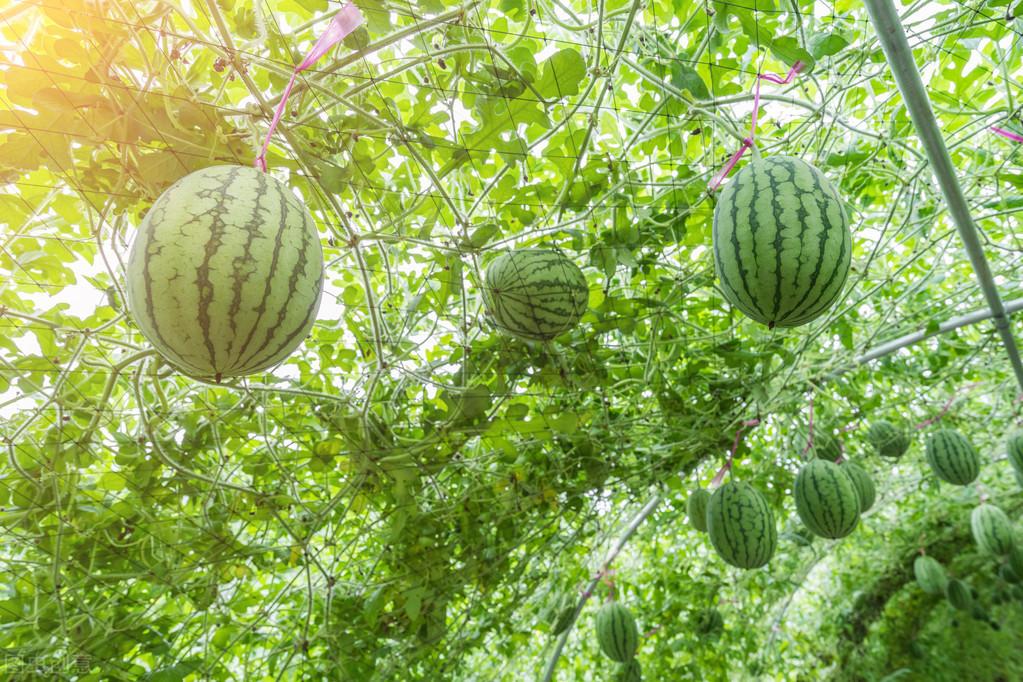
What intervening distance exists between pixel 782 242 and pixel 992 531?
4.83 meters

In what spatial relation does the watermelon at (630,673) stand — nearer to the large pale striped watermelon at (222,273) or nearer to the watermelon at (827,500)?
the watermelon at (827,500)

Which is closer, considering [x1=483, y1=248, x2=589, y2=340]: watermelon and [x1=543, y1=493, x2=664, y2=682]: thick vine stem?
[x1=483, y1=248, x2=589, y2=340]: watermelon

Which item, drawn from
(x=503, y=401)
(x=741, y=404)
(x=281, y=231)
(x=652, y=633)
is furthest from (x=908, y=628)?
(x=281, y=231)

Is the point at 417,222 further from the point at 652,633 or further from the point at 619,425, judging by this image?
the point at 652,633

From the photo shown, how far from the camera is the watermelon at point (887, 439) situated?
413cm

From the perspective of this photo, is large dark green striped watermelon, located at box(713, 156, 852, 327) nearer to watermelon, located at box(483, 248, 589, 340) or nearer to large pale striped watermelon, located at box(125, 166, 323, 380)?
watermelon, located at box(483, 248, 589, 340)

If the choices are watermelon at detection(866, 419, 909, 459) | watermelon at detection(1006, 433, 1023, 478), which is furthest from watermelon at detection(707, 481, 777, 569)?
watermelon at detection(1006, 433, 1023, 478)

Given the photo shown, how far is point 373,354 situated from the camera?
8.09ft

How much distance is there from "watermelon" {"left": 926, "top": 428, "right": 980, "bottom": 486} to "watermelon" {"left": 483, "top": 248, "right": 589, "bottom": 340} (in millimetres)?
2744

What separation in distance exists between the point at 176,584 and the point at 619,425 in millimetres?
1749

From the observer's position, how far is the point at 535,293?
2.03m

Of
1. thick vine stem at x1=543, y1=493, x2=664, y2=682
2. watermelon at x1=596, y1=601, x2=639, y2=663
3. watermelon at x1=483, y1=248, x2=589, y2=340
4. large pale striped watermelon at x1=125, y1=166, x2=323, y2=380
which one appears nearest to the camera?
large pale striped watermelon at x1=125, y1=166, x2=323, y2=380

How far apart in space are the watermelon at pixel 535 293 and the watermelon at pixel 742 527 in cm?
115

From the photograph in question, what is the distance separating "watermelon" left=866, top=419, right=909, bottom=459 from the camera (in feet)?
13.5
